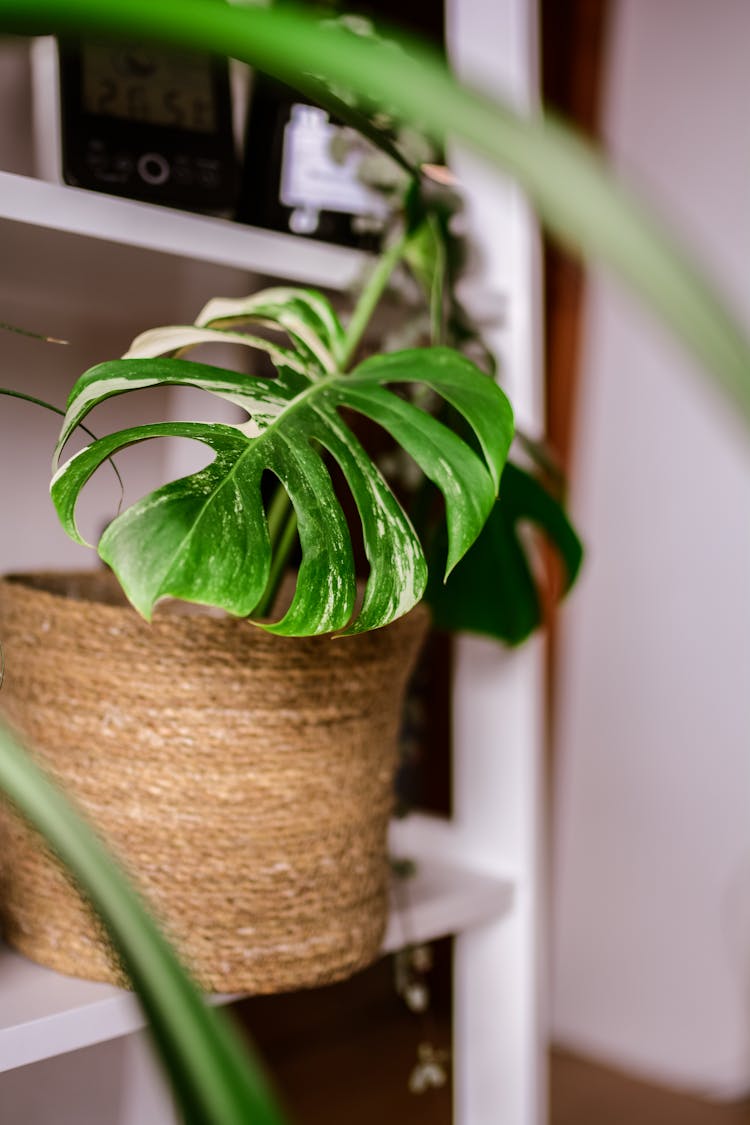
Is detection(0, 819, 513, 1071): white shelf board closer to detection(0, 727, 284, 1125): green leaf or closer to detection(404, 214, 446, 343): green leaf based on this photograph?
detection(0, 727, 284, 1125): green leaf

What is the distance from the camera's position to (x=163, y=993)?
20 cm

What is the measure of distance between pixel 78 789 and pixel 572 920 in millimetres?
1654

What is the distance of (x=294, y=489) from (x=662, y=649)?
1563mm

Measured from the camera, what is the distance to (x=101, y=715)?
62cm

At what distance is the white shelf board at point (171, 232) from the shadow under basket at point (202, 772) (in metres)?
0.23

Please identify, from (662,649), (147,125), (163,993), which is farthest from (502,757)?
(662,649)

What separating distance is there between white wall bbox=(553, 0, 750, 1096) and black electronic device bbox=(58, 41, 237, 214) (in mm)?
1189

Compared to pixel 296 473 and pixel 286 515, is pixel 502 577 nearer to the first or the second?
pixel 286 515

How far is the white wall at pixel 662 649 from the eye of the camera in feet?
6.09

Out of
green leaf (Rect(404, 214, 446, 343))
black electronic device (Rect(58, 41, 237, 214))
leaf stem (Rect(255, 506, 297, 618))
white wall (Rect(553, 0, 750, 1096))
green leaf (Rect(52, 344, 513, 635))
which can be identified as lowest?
white wall (Rect(553, 0, 750, 1096))

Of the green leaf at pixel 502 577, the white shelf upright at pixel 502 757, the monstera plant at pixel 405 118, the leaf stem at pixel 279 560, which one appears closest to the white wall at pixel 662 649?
Result: the white shelf upright at pixel 502 757

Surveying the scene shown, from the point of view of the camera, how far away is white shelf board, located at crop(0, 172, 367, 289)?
0.63 metres

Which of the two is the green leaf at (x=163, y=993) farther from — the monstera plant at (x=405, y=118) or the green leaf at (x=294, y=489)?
the green leaf at (x=294, y=489)

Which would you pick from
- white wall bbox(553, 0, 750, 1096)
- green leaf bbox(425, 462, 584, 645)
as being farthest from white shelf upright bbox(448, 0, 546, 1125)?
white wall bbox(553, 0, 750, 1096)
